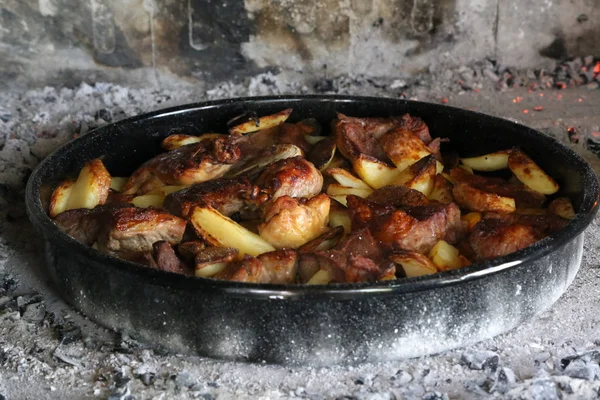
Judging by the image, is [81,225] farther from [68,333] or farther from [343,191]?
[343,191]

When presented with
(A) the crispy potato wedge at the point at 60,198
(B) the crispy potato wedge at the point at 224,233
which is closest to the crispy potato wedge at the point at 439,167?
(B) the crispy potato wedge at the point at 224,233

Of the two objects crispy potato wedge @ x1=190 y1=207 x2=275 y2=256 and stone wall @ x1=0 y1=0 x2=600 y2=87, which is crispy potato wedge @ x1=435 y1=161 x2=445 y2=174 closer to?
crispy potato wedge @ x1=190 y1=207 x2=275 y2=256

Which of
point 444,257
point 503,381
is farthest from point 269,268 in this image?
point 503,381

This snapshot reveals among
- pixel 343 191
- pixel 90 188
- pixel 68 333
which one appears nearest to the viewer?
pixel 68 333

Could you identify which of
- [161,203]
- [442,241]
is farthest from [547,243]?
[161,203]

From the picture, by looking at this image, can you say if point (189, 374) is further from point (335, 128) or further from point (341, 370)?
point (335, 128)

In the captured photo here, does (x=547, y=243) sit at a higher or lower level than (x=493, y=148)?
higher
